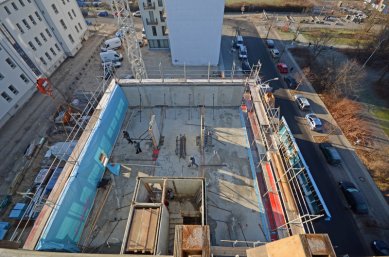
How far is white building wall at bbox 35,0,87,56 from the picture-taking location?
3462 centimetres

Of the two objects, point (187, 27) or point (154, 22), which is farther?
point (154, 22)

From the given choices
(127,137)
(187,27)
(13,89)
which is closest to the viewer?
(127,137)

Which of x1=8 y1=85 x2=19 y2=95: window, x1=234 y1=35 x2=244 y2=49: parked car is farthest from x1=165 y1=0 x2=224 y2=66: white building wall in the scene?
x1=8 y1=85 x2=19 y2=95: window

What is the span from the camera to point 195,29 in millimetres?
32156

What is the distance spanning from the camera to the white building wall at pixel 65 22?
3462cm

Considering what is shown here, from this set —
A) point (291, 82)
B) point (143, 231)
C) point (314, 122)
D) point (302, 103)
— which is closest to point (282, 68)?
point (291, 82)

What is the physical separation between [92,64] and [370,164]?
5012cm

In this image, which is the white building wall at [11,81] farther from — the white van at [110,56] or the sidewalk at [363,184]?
the sidewalk at [363,184]

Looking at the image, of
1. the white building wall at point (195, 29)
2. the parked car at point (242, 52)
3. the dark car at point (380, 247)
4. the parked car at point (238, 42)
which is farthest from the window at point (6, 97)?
the dark car at point (380, 247)

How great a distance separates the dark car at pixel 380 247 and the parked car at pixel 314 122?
14598mm

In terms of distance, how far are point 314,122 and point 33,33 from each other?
1880 inches

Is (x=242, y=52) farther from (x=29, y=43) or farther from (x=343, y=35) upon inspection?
(x=29, y=43)

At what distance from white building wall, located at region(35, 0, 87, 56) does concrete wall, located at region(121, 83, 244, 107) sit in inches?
1283

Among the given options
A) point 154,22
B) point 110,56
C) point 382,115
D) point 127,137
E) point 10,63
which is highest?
point 154,22
